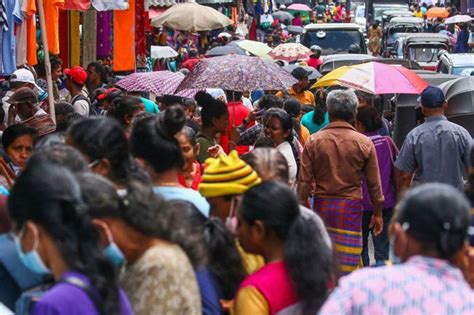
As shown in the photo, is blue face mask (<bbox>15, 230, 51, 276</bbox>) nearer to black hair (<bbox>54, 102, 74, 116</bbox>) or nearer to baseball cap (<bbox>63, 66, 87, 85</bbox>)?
black hair (<bbox>54, 102, 74, 116</bbox>)

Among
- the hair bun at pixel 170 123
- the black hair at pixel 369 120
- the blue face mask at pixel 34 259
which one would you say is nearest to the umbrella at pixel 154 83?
the black hair at pixel 369 120

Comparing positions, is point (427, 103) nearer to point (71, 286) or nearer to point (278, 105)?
point (278, 105)

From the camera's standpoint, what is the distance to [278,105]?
11594 mm

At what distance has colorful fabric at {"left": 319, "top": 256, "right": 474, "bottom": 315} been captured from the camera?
354 centimetres

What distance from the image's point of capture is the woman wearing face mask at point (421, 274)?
354cm

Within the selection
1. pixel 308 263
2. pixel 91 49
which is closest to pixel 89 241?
pixel 308 263

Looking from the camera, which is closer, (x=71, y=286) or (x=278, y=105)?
(x=71, y=286)

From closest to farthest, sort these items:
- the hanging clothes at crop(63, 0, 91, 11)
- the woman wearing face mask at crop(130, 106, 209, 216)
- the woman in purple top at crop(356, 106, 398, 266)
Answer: the woman wearing face mask at crop(130, 106, 209, 216)
the woman in purple top at crop(356, 106, 398, 266)
the hanging clothes at crop(63, 0, 91, 11)

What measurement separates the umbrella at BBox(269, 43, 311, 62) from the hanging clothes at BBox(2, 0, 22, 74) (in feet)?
34.4

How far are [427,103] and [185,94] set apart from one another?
3646 mm

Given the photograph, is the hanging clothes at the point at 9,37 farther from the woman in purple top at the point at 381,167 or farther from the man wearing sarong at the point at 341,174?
the man wearing sarong at the point at 341,174

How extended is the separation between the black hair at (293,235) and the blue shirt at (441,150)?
16.0 ft

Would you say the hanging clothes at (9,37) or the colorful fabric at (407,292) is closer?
the colorful fabric at (407,292)

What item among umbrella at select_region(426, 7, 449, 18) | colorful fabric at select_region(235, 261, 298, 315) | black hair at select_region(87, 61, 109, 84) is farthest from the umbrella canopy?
umbrella at select_region(426, 7, 449, 18)
